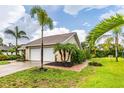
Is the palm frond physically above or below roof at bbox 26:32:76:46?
above

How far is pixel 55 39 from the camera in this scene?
63.2 ft

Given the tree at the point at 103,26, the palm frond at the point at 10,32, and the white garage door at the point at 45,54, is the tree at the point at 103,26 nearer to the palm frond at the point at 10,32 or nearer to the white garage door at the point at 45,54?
the white garage door at the point at 45,54

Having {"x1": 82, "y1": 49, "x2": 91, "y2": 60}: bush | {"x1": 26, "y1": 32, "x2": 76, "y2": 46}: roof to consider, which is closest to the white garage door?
{"x1": 26, "y1": 32, "x2": 76, "y2": 46}: roof

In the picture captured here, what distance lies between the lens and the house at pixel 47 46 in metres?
18.5

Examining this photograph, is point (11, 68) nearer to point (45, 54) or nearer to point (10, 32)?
point (45, 54)

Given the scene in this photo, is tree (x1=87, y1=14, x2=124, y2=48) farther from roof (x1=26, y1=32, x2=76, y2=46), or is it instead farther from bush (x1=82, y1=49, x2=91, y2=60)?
bush (x1=82, y1=49, x2=91, y2=60)

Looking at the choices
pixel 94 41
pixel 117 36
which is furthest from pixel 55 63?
pixel 94 41

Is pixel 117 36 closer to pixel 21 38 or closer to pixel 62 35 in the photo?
pixel 62 35

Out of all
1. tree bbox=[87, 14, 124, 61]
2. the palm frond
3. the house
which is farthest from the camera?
the palm frond

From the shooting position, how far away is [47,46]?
19078 mm

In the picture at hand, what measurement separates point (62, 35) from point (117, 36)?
6204 mm

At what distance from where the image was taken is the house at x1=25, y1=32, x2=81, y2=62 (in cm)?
1853

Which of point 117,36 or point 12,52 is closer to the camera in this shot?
point 117,36

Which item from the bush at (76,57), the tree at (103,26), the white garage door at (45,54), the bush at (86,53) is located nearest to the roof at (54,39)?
the white garage door at (45,54)
